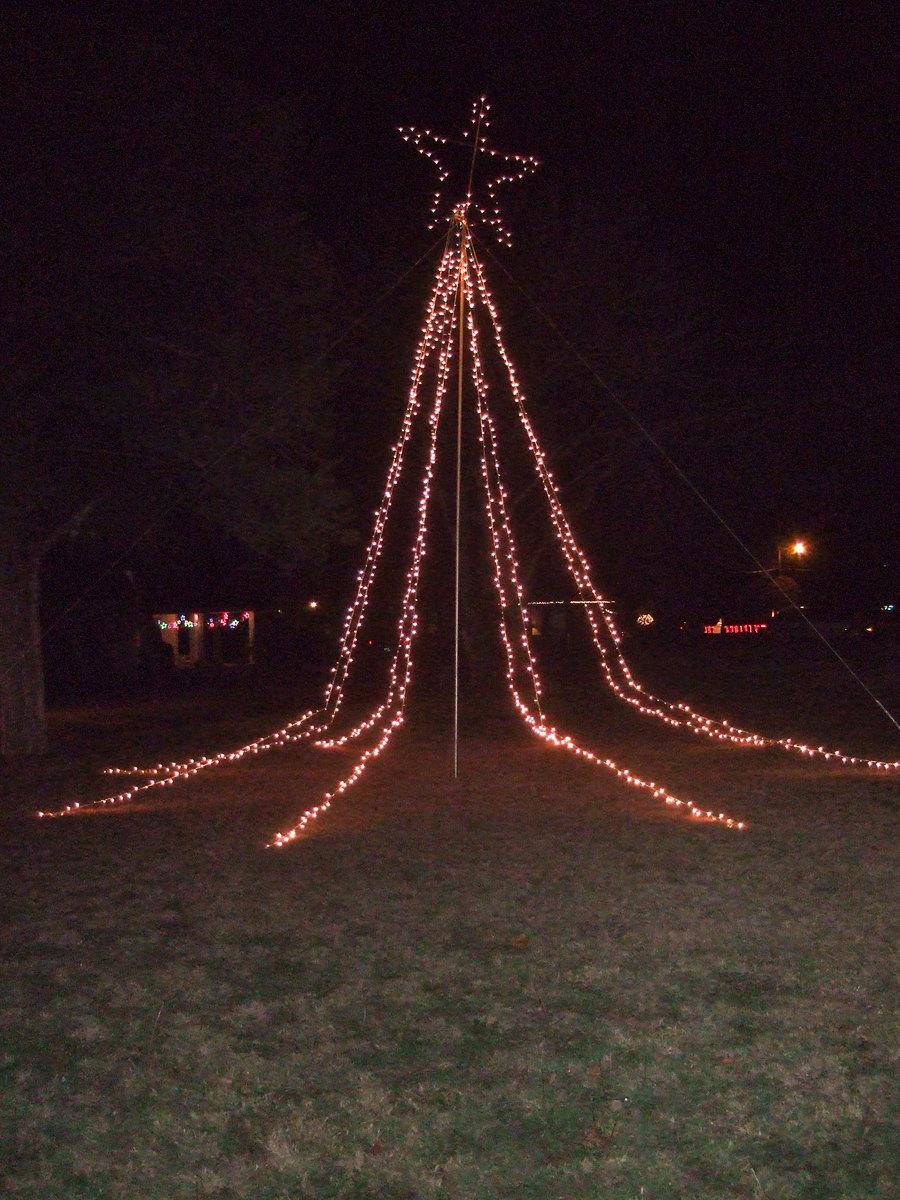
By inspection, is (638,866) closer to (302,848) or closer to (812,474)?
(302,848)

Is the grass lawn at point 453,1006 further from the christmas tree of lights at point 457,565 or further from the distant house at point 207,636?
the distant house at point 207,636

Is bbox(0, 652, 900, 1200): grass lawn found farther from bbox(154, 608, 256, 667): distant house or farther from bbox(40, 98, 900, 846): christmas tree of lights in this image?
bbox(154, 608, 256, 667): distant house

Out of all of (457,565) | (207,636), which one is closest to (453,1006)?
(457,565)

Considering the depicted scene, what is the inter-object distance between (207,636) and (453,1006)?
3125cm

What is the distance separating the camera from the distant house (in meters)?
34.3

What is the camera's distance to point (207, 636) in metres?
35.3

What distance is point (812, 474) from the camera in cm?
2559

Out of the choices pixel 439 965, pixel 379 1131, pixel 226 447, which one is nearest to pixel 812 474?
pixel 226 447

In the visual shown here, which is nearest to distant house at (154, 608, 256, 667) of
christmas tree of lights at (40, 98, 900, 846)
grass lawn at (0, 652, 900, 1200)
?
christmas tree of lights at (40, 98, 900, 846)

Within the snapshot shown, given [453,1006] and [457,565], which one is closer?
[453,1006]

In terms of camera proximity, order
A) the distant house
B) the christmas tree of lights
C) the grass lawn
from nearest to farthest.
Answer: the grass lawn
the christmas tree of lights
the distant house

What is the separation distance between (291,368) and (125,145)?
109 inches

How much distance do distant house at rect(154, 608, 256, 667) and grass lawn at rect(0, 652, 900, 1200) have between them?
25222mm

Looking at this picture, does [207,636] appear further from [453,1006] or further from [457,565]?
[453,1006]
